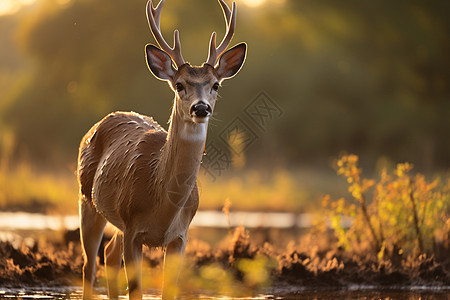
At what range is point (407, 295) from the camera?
38.7 feet

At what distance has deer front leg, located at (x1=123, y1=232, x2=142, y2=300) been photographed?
10031mm

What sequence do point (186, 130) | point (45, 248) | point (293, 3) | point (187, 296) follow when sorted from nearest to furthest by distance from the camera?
point (186, 130), point (187, 296), point (45, 248), point (293, 3)

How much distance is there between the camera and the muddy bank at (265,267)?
40.8 feet

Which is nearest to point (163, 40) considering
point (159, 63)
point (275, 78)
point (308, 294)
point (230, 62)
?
point (159, 63)

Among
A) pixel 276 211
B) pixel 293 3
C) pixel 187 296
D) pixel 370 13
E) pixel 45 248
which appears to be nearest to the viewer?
pixel 187 296

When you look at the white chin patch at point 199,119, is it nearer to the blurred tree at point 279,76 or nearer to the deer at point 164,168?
the deer at point 164,168

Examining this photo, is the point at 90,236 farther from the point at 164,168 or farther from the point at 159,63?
the point at 159,63

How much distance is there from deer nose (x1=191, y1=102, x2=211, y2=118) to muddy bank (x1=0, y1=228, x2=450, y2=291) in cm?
380

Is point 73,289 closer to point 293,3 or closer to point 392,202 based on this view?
point 392,202

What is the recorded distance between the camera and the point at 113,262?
11.5m

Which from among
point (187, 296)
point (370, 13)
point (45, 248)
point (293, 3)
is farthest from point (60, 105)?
point (187, 296)

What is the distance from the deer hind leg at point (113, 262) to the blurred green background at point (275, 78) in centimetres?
1905

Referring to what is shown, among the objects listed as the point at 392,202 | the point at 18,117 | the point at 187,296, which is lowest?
the point at 187,296

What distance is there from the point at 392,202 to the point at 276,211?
12.3 metres
